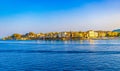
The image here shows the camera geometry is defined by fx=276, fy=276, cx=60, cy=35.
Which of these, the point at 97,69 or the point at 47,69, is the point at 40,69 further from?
the point at 97,69

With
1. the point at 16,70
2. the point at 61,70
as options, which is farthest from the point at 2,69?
the point at 61,70

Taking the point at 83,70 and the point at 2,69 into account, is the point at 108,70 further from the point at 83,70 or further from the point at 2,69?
the point at 2,69

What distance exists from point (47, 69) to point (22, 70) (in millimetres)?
3042

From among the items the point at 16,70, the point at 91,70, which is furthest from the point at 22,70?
the point at 91,70

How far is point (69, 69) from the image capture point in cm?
3372

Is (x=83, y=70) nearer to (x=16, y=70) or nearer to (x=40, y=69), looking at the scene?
(x=40, y=69)

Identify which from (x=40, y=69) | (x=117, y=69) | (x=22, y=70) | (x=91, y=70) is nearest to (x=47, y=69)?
(x=40, y=69)

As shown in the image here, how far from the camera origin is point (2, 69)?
3422 centimetres

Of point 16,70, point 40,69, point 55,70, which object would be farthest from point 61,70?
point 16,70

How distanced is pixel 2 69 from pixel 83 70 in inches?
394

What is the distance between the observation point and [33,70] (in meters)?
33.0

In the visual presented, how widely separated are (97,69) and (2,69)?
11689mm

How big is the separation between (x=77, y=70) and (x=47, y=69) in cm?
371

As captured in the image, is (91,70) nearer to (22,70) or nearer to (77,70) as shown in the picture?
(77,70)
